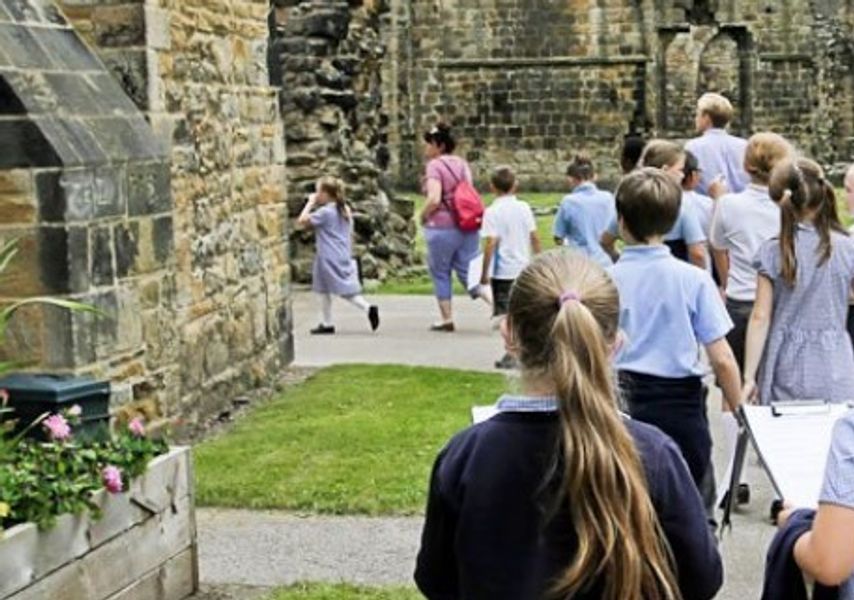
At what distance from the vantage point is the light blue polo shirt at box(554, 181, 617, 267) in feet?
37.0

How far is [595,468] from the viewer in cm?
338

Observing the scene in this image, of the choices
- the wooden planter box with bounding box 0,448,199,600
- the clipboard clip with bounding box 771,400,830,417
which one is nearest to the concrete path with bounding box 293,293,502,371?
the wooden planter box with bounding box 0,448,199,600

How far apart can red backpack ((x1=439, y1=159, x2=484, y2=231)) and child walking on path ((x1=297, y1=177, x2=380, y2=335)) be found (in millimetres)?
973

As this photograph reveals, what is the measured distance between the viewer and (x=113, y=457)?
6.31m

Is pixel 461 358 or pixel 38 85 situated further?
pixel 461 358

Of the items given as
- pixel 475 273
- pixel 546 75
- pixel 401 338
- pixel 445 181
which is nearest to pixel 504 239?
pixel 475 273

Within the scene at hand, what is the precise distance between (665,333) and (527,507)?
9.08 ft

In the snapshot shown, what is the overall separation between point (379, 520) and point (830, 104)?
34.3 meters

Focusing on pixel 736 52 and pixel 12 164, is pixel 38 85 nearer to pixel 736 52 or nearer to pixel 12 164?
pixel 12 164

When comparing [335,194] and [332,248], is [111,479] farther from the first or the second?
[335,194]

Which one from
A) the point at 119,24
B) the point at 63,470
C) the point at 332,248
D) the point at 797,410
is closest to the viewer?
the point at 797,410

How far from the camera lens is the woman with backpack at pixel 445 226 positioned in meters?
14.5

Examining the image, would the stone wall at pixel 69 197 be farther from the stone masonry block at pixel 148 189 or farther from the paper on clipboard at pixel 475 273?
the paper on clipboard at pixel 475 273

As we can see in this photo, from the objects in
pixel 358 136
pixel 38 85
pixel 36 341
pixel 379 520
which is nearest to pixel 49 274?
pixel 36 341
